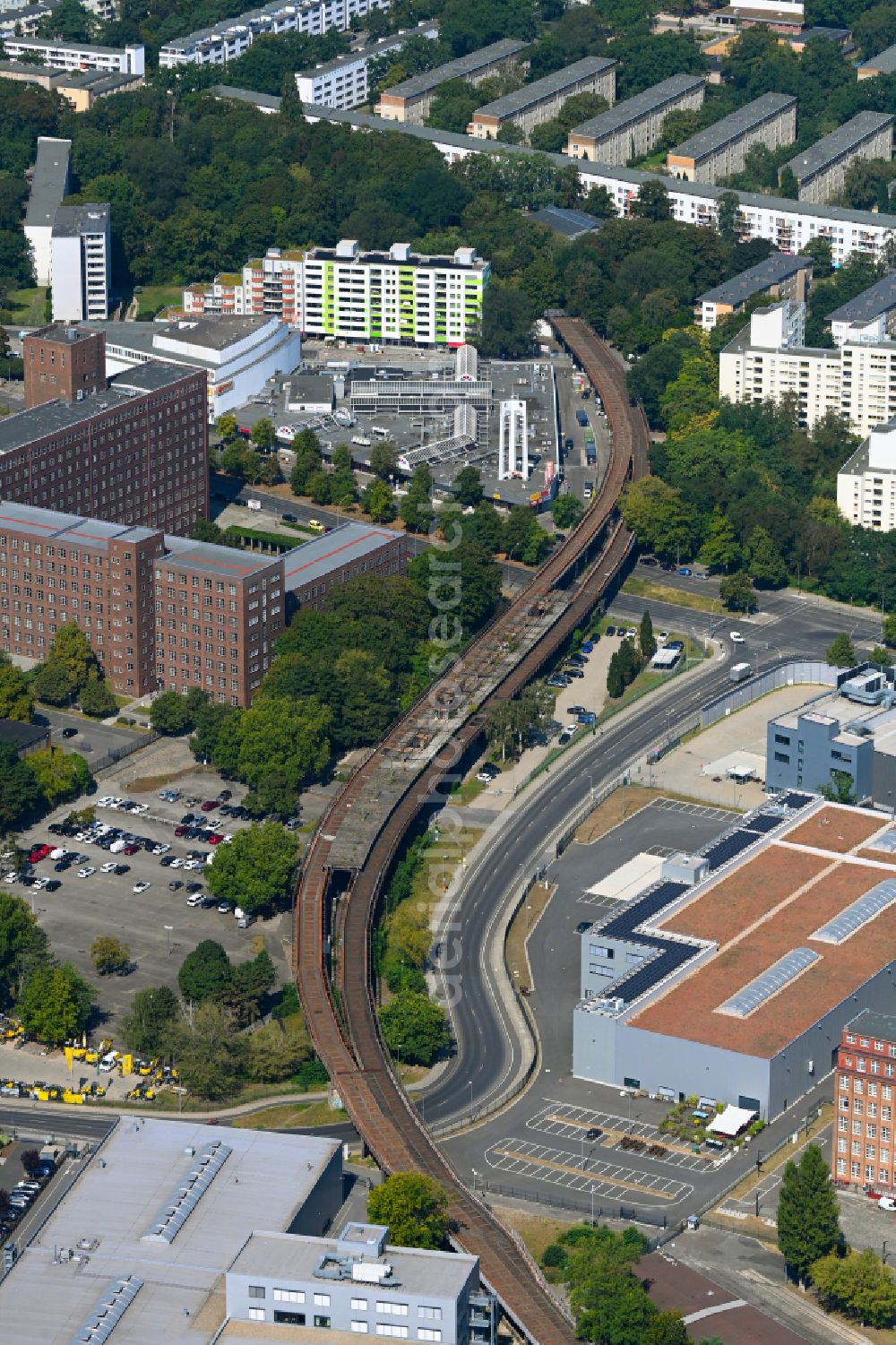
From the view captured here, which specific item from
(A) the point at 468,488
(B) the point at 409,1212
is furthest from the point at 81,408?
(B) the point at 409,1212

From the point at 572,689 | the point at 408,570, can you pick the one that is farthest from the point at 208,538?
the point at 572,689

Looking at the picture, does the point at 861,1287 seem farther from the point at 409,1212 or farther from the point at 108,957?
the point at 108,957

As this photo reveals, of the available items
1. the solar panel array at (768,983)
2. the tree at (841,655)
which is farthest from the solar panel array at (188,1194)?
the tree at (841,655)

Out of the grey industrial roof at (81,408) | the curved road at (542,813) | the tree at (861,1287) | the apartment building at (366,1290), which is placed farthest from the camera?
the grey industrial roof at (81,408)

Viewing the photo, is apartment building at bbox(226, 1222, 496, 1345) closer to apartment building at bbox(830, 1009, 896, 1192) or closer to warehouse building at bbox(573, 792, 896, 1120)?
apartment building at bbox(830, 1009, 896, 1192)

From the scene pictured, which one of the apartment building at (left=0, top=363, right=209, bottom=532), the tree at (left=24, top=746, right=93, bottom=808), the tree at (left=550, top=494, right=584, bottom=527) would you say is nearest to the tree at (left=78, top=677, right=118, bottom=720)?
the tree at (left=24, top=746, right=93, bottom=808)

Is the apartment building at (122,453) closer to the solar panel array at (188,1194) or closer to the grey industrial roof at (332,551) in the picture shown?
the grey industrial roof at (332,551)
